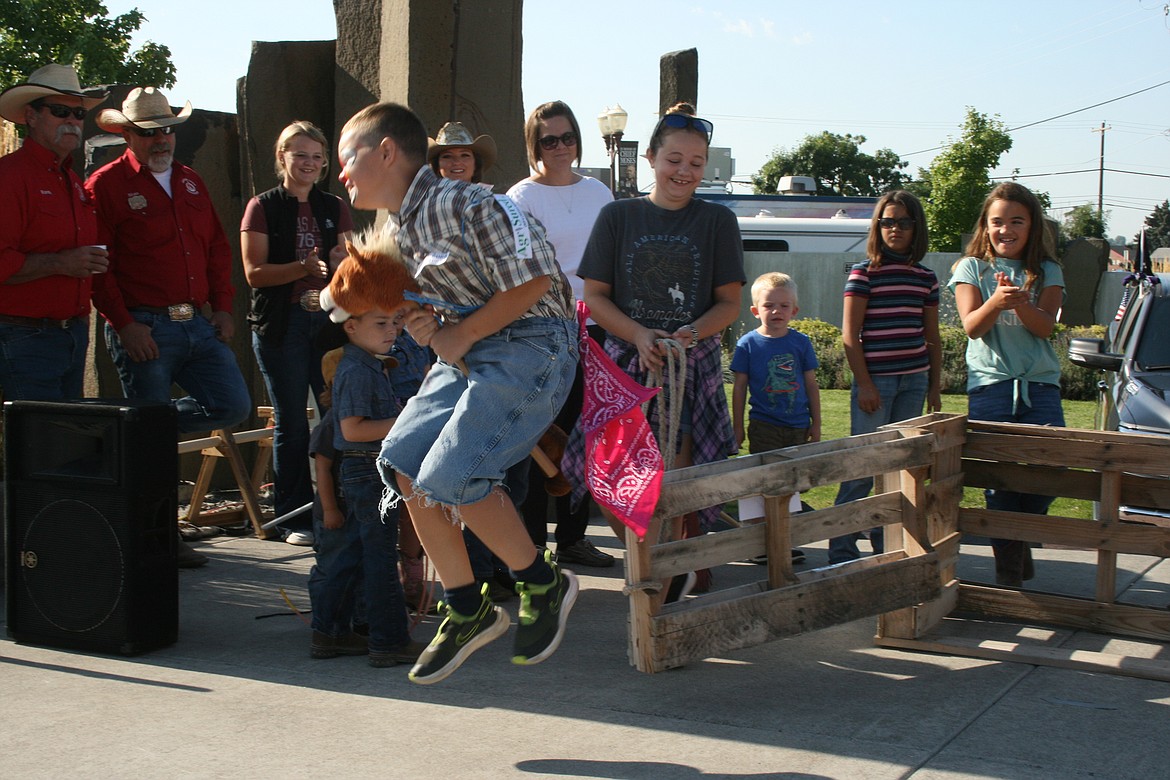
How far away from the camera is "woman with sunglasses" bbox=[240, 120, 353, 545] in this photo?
21.4 ft

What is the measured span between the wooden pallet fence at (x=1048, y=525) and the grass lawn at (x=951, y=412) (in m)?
1.22

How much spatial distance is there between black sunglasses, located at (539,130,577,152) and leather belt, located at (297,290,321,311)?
1660 mm

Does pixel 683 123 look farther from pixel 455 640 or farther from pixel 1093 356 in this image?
pixel 1093 356

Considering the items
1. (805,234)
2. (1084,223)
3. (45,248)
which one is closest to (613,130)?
(805,234)

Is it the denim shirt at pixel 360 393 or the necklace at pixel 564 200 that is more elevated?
the necklace at pixel 564 200

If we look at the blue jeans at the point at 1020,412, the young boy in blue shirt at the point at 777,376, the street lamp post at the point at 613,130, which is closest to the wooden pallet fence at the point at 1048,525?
the blue jeans at the point at 1020,412

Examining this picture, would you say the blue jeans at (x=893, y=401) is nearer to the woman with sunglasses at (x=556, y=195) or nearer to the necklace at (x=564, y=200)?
the woman with sunglasses at (x=556, y=195)

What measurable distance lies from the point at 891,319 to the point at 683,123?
1.76 metres

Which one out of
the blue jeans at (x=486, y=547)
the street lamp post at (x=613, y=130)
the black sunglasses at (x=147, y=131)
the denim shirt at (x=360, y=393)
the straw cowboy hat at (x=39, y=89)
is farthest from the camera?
the street lamp post at (x=613, y=130)

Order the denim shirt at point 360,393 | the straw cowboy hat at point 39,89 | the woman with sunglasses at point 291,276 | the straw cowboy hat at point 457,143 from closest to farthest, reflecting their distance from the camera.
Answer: the denim shirt at point 360,393
the straw cowboy hat at point 39,89
the straw cowboy hat at point 457,143
the woman with sunglasses at point 291,276

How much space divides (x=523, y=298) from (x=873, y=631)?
2397 millimetres

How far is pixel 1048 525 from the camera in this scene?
15.9 ft

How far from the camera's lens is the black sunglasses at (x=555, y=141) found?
582 cm

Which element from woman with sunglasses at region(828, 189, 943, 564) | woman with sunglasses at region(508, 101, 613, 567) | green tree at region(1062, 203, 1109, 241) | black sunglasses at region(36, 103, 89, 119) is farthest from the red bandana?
green tree at region(1062, 203, 1109, 241)
